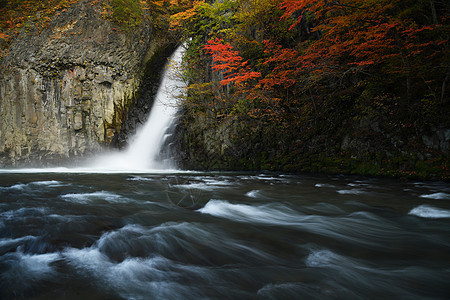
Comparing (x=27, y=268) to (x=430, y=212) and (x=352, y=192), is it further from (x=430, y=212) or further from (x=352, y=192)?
(x=352, y=192)

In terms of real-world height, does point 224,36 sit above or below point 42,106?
above

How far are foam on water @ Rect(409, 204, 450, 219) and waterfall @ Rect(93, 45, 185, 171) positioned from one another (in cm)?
1037

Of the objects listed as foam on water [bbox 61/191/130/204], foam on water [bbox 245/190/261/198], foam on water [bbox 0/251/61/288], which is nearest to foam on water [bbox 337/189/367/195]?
foam on water [bbox 245/190/261/198]

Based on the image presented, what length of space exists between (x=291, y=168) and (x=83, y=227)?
303 inches

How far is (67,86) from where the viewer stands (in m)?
15.2

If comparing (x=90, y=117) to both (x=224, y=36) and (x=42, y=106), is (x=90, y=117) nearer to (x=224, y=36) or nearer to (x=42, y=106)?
(x=42, y=106)

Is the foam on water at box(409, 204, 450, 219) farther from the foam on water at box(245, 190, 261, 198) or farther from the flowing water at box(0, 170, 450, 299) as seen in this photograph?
the foam on water at box(245, 190, 261, 198)

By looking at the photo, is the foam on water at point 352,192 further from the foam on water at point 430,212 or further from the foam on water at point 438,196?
the foam on water at point 430,212

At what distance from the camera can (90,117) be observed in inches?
615

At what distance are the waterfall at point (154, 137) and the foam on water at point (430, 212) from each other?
10.4 m

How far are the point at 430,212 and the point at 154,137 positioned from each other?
13.0m

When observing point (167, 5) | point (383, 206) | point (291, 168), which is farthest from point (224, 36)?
point (383, 206)

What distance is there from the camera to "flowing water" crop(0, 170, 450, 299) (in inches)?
58.2

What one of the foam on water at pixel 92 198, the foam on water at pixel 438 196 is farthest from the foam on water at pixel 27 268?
the foam on water at pixel 438 196
